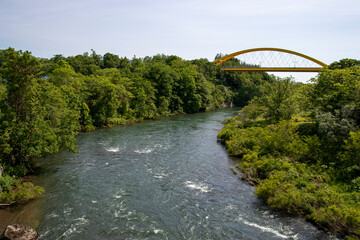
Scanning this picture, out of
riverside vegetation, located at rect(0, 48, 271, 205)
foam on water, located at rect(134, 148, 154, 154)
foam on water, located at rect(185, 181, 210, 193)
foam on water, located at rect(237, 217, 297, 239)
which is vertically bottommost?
foam on water, located at rect(237, 217, 297, 239)

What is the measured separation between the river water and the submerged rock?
53cm

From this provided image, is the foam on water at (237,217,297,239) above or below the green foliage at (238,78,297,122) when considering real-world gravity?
below

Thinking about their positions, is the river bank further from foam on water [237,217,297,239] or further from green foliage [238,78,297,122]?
green foliage [238,78,297,122]

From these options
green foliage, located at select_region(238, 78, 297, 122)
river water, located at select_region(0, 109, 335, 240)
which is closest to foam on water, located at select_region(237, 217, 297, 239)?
river water, located at select_region(0, 109, 335, 240)

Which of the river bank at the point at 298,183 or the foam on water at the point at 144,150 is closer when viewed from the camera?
the river bank at the point at 298,183

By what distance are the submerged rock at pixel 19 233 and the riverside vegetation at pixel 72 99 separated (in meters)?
3.97

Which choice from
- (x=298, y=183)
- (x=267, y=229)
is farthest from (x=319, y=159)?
(x=267, y=229)

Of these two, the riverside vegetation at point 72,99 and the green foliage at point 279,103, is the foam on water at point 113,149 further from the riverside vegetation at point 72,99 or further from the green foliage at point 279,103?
the green foliage at point 279,103

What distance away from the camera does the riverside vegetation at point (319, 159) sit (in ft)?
45.5

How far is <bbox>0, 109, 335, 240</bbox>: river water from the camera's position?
Answer: 13.2 metres

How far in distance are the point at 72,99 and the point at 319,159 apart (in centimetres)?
3049

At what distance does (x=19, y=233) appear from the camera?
472 inches

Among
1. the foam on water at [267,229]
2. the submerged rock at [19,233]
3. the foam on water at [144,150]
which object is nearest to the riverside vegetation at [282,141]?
the foam on water at [267,229]

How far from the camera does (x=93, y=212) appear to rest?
585 inches
